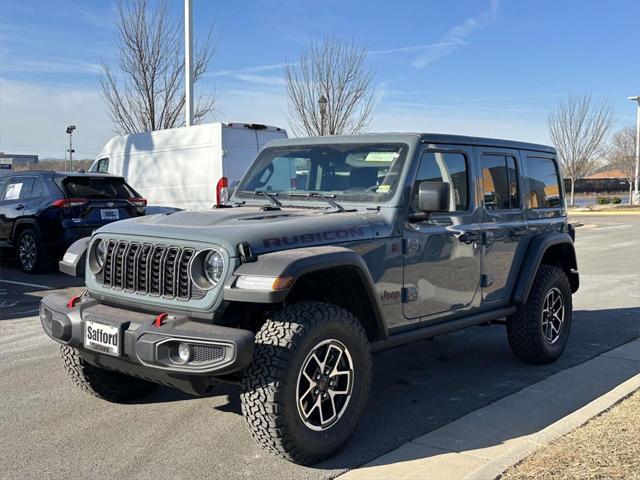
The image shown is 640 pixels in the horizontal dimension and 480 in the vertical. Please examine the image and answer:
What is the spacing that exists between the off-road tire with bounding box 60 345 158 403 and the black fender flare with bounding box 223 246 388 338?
1.53 m

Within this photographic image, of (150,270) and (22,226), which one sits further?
(22,226)

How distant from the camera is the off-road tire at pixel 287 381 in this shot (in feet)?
11.2

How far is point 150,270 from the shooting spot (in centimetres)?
378

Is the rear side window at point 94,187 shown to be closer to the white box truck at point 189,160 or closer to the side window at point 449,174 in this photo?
the white box truck at point 189,160

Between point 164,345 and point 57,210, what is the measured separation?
7.61 meters

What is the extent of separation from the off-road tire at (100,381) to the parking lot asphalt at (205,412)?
0.26ft

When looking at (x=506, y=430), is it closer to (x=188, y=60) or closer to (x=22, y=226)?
(x=22, y=226)

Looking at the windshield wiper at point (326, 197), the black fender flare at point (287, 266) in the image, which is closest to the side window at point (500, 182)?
the windshield wiper at point (326, 197)

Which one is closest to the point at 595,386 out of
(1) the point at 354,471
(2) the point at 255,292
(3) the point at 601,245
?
(1) the point at 354,471

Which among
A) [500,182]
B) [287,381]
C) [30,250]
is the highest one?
[500,182]

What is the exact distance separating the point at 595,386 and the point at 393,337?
6.59 ft

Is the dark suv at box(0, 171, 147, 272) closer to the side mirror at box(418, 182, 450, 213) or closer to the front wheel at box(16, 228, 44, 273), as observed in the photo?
the front wheel at box(16, 228, 44, 273)

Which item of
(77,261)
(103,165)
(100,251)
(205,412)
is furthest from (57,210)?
(205,412)

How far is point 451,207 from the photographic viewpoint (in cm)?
486
